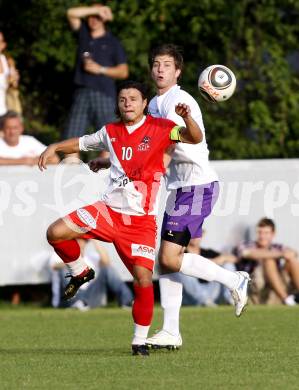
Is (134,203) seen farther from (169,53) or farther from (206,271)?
(169,53)

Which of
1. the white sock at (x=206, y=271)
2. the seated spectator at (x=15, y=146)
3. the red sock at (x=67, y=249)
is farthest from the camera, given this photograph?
the seated spectator at (x=15, y=146)

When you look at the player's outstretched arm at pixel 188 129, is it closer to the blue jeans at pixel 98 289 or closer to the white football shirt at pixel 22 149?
the blue jeans at pixel 98 289

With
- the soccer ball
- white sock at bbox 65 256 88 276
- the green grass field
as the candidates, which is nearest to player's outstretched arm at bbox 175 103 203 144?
the soccer ball

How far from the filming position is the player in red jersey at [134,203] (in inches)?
324

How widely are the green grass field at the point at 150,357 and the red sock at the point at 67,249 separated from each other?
0.65m

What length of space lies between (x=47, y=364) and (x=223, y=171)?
5.97m

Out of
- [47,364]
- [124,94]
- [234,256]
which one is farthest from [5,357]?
[234,256]

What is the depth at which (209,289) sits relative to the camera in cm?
1344

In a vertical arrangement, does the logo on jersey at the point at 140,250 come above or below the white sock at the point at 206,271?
above

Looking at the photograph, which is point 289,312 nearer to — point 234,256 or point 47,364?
point 234,256

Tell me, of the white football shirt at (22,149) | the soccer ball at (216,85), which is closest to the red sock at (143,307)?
the soccer ball at (216,85)

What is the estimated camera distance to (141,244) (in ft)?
27.0

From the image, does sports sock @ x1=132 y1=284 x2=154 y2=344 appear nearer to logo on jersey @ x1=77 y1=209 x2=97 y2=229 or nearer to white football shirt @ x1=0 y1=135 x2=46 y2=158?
logo on jersey @ x1=77 y1=209 x2=97 y2=229

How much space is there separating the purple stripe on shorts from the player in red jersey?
0.40 m
